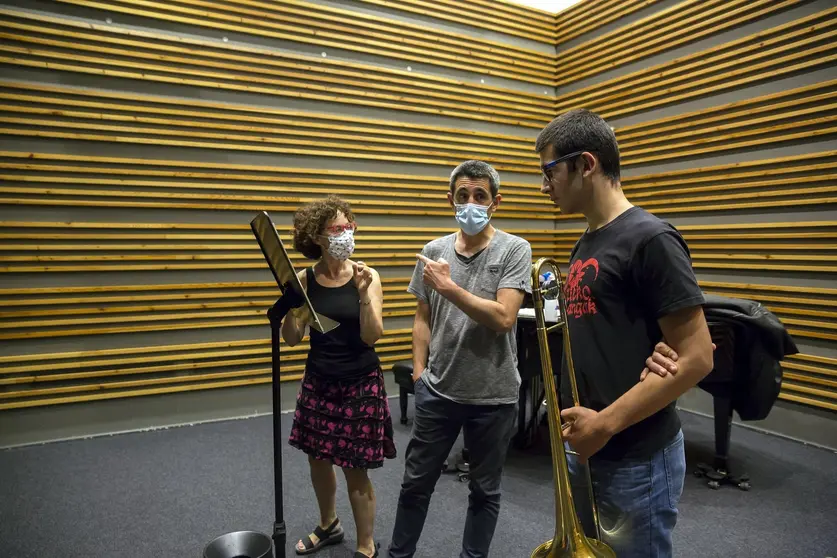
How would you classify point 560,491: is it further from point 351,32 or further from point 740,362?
point 351,32

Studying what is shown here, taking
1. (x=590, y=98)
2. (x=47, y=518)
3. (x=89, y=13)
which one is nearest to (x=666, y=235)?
(x=47, y=518)

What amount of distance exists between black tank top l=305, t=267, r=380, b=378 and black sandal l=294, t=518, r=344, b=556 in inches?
33.2

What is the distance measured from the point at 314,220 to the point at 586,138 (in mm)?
1365

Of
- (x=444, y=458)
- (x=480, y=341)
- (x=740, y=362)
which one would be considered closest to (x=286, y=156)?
(x=480, y=341)

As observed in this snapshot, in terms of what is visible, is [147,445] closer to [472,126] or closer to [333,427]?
[333,427]

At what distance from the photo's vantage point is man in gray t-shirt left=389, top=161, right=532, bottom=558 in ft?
6.40

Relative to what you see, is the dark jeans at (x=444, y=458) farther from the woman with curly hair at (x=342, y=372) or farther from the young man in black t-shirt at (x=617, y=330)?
the young man in black t-shirt at (x=617, y=330)

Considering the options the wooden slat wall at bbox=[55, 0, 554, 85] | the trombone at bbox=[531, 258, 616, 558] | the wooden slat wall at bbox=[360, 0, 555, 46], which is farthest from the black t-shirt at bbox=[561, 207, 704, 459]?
the wooden slat wall at bbox=[360, 0, 555, 46]

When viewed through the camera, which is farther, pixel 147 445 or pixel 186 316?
pixel 186 316

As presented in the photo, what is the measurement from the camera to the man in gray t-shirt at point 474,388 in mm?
1950

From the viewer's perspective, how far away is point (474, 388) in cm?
194

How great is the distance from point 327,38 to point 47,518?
4.28 metres

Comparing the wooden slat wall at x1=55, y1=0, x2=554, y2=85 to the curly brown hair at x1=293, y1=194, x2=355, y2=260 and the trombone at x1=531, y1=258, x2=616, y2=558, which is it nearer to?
the curly brown hair at x1=293, y1=194, x2=355, y2=260

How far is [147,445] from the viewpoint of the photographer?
3.98 meters
